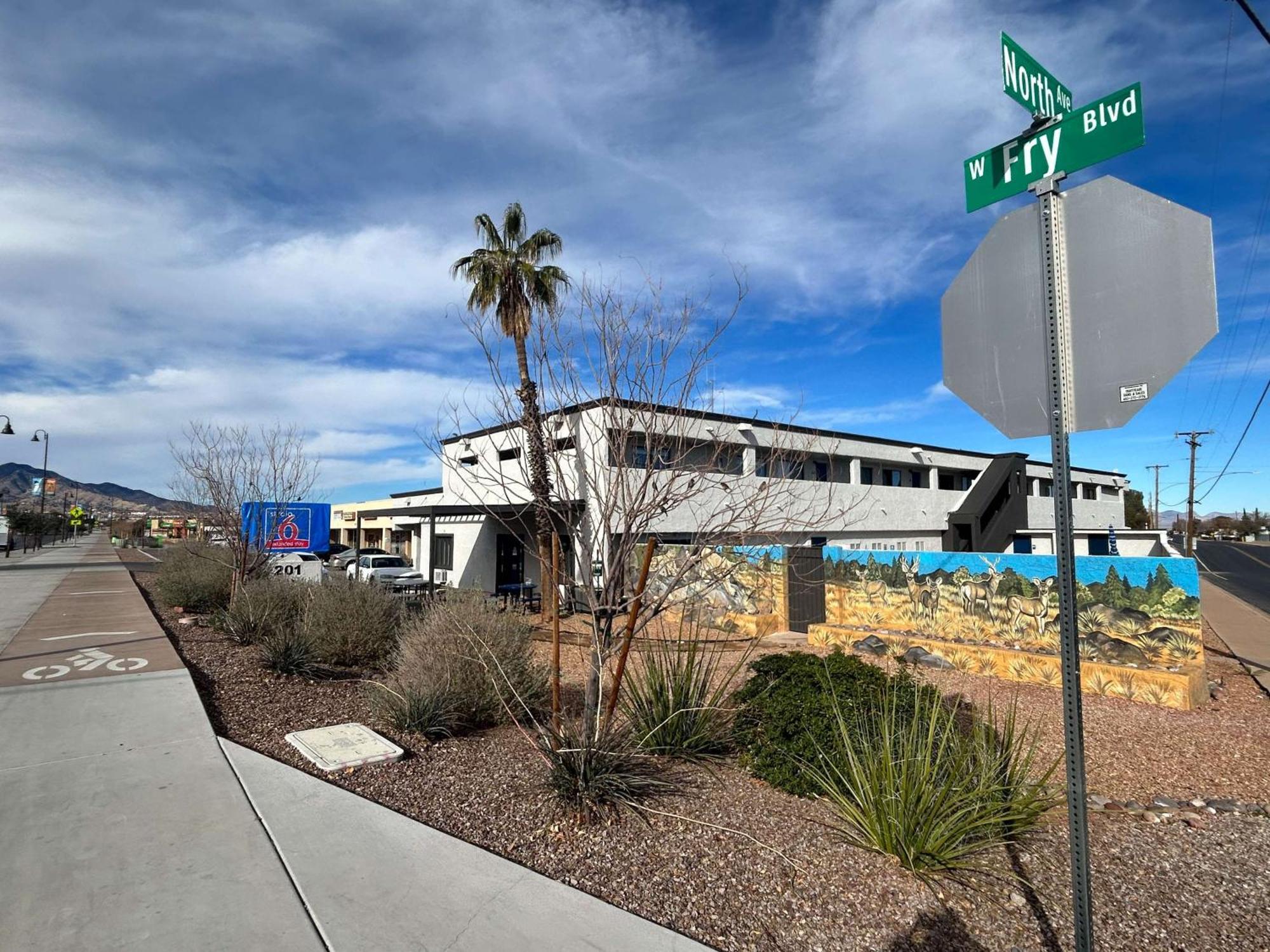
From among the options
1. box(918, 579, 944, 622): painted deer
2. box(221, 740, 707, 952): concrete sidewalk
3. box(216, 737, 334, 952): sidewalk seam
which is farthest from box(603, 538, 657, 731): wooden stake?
box(918, 579, 944, 622): painted deer

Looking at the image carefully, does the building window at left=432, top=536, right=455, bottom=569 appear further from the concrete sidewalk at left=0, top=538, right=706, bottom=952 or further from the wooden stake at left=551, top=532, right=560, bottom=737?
the wooden stake at left=551, top=532, right=560, bottom=737

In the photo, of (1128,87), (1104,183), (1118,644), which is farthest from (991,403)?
(1118,644)

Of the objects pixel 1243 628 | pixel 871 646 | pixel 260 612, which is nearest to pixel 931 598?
pixel 871 646

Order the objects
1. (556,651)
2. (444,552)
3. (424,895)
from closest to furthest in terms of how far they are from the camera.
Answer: (424,895) → (556,651) → (444,552)

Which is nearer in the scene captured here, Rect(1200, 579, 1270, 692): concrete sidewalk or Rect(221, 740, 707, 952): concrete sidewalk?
Rect(221, 740, 707, 952): concrete sidewalk

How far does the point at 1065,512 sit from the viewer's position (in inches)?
97.5

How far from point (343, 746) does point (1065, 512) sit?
5490 mm

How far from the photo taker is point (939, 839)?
13.3 ft

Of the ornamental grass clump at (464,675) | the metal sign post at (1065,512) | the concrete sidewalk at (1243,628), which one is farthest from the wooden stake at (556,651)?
the concrete sidewalk at (1243,628)

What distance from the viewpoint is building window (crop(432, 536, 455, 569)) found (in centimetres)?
2840

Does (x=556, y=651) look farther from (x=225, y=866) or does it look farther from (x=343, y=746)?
(x=225, y=866)

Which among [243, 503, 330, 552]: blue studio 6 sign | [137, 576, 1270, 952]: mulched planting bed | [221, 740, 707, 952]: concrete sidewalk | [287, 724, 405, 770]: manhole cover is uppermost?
[243, 503, 330, 552]: blue studio 6 sign

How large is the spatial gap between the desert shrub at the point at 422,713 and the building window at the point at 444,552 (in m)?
22.0

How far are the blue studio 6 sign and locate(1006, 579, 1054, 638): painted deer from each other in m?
12.9
